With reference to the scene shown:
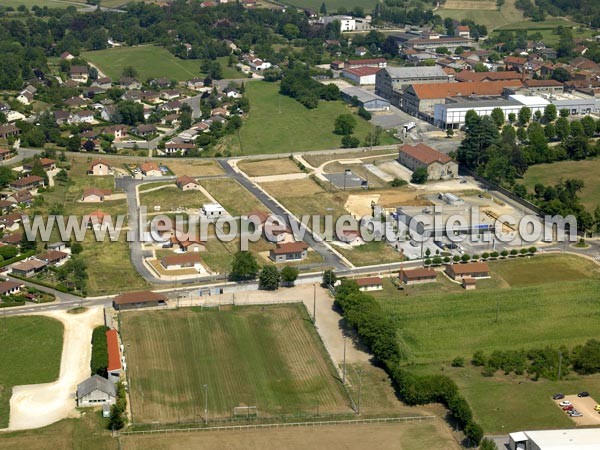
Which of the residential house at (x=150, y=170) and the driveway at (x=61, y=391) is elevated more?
the driveway at (x=61, y=391)

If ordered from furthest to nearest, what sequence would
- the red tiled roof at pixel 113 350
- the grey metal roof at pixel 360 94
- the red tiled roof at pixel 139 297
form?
the grey metal roof at pixel 360 94
the red tiled roof at pixel 139 297
the red tiled roof at pixel 113 350

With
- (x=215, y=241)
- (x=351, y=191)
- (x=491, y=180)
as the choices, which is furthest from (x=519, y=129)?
(x=215, y=241)

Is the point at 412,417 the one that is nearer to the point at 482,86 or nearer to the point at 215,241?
the point at 215,241

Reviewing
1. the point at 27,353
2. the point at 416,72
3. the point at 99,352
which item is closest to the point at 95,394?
the point at 99,352

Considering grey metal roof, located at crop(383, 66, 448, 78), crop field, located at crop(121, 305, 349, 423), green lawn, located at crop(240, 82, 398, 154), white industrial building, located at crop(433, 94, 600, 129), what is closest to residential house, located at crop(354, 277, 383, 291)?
crop field, located at crop(121, 305, 349, 423)

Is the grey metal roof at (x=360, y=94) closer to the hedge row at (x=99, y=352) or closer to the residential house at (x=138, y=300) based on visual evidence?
the residential house at (x=138, y=300)

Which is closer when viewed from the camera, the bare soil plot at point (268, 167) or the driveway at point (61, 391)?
the driveway at point (61, 391)

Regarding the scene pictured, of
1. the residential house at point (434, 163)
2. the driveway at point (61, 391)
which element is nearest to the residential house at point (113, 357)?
the driveway at point (61, 391)
